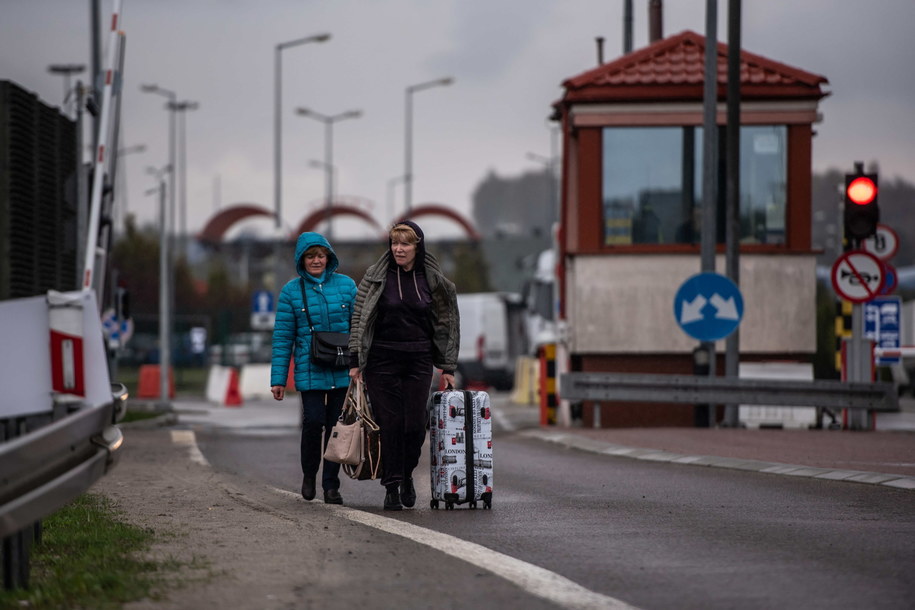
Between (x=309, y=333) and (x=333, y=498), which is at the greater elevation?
(x=309, y=333)

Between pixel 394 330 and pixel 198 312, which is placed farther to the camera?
pixel 198 312

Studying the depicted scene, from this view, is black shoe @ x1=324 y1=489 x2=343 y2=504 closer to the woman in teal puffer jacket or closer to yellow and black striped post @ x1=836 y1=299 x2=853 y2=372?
the woman in teal puffer jacket

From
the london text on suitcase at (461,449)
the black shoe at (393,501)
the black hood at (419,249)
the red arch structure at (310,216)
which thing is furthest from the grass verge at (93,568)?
the red arch structure at (310,216)

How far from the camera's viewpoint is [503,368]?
52.3m

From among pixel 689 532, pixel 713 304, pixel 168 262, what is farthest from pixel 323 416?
pixel 168 262

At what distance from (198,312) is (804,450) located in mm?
71914

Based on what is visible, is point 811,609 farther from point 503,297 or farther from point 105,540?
point 503,297

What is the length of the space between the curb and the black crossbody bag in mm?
3940

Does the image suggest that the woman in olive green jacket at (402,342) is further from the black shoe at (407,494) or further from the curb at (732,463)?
the curb at (732,463)

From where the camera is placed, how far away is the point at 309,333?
10.7m

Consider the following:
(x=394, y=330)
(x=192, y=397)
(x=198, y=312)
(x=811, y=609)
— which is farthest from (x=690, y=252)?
(x=198, y=312)

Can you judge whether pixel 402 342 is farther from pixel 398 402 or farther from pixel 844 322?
pixel 844 322

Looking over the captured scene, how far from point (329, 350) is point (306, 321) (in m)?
0.28

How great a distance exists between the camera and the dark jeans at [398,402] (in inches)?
405
